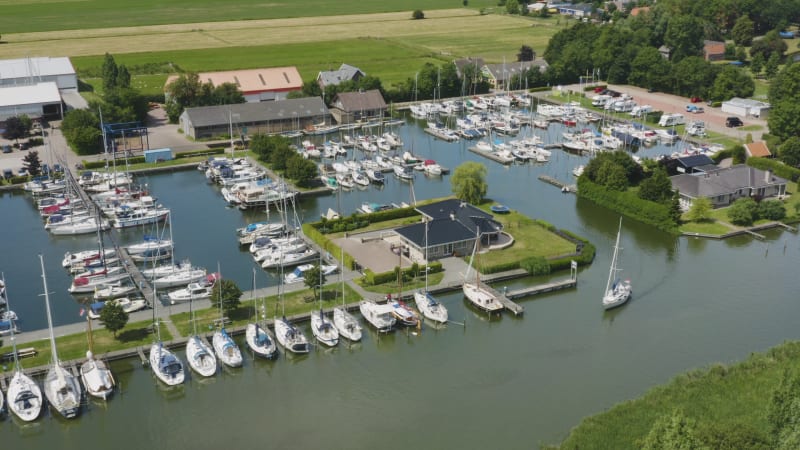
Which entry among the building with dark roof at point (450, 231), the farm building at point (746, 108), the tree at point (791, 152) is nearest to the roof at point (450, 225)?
the building with dark roof at point (450, 231)

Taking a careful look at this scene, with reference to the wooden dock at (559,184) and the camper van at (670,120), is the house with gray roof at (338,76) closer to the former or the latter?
the wooden dock at (559,184)

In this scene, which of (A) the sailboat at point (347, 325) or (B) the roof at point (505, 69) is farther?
(B) the roof at point (505, 69)

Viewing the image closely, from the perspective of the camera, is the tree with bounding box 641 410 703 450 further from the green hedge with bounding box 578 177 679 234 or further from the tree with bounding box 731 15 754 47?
the tree with bounding box 731 15 754 47

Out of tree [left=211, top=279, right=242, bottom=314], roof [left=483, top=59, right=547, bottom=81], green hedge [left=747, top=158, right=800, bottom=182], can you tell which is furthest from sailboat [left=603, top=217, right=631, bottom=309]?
roof [left=483, top=59, right=547, bottom=81]

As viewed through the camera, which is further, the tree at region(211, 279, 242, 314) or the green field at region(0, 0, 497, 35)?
the green field at region(0, 0, 497, 35)

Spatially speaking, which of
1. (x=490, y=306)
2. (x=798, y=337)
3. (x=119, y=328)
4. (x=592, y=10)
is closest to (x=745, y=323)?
(x=798, y=337)

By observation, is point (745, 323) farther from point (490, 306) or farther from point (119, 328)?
point (119, 328)

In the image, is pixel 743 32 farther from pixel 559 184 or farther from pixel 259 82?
pixel 259 82
